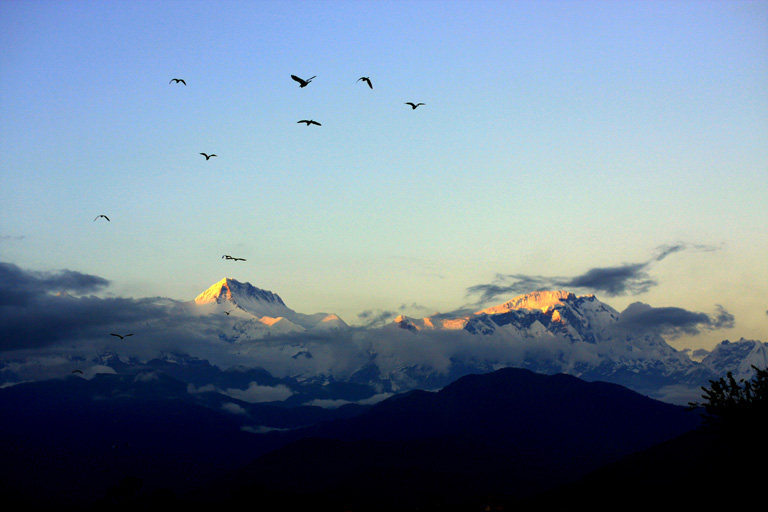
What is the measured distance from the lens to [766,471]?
6289 inches

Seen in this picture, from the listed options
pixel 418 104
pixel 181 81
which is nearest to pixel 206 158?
pixel 181 81

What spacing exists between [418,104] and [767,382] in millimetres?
81630

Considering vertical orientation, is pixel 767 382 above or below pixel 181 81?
below

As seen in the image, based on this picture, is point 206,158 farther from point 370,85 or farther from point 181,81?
point 370,85

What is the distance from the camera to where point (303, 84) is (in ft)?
265

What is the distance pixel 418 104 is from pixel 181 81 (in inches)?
1436

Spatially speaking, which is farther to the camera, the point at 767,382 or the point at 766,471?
the point at 766,471

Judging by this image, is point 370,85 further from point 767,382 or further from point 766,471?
point 766,471

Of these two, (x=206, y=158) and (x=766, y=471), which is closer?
(x=206, y=158)

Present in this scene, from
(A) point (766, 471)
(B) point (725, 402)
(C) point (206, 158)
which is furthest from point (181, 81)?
(A) point (766, 471)

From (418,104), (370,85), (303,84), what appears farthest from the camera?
(418,104)

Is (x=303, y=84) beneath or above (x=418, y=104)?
beneath

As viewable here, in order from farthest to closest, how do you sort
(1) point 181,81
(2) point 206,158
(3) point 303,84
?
(2) point 206,158 → (1) point 181,81 → (3) point 303,84

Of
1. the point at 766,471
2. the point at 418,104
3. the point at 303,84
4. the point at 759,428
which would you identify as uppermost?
the point at 418,104
